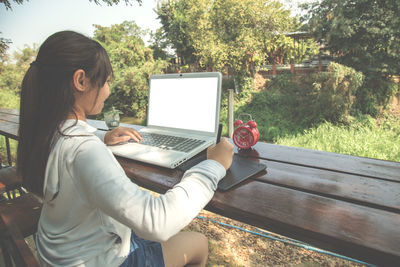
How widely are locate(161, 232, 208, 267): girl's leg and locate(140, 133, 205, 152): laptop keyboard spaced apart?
14.8 inches

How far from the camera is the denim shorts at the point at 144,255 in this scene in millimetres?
801

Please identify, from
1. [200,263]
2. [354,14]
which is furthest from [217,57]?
[200,263]

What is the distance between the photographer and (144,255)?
85 cm

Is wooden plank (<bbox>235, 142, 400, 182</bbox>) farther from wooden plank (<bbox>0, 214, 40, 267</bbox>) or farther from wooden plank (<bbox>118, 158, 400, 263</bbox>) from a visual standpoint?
wooden plank (<bbox>0, 214, 40, 267</bbox>)

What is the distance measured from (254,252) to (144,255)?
4.98 feet

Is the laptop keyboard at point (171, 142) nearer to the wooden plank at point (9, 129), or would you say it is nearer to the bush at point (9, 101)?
the wooden plank at point (9, 129)

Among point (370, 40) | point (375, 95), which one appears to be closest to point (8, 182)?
point (375, 95)

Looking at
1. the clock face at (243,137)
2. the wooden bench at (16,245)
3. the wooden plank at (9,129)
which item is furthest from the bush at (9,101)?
the wooden bench at (16,245)

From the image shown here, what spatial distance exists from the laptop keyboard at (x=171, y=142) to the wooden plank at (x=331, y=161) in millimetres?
249

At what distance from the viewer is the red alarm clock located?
127 cm

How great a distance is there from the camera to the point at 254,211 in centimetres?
71

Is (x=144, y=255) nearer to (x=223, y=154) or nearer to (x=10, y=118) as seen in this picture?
(x=223, y=154)

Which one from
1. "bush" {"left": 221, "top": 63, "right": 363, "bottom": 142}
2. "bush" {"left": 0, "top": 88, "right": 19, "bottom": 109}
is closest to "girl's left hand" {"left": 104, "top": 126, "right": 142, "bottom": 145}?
"bush" {"left": 221, "top": 63, "right": 363, "bottom": 142}

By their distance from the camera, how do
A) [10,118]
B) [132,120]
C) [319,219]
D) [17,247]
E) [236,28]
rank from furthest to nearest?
[132,120], [236,28], [10,118], [319,219], [17,247]
